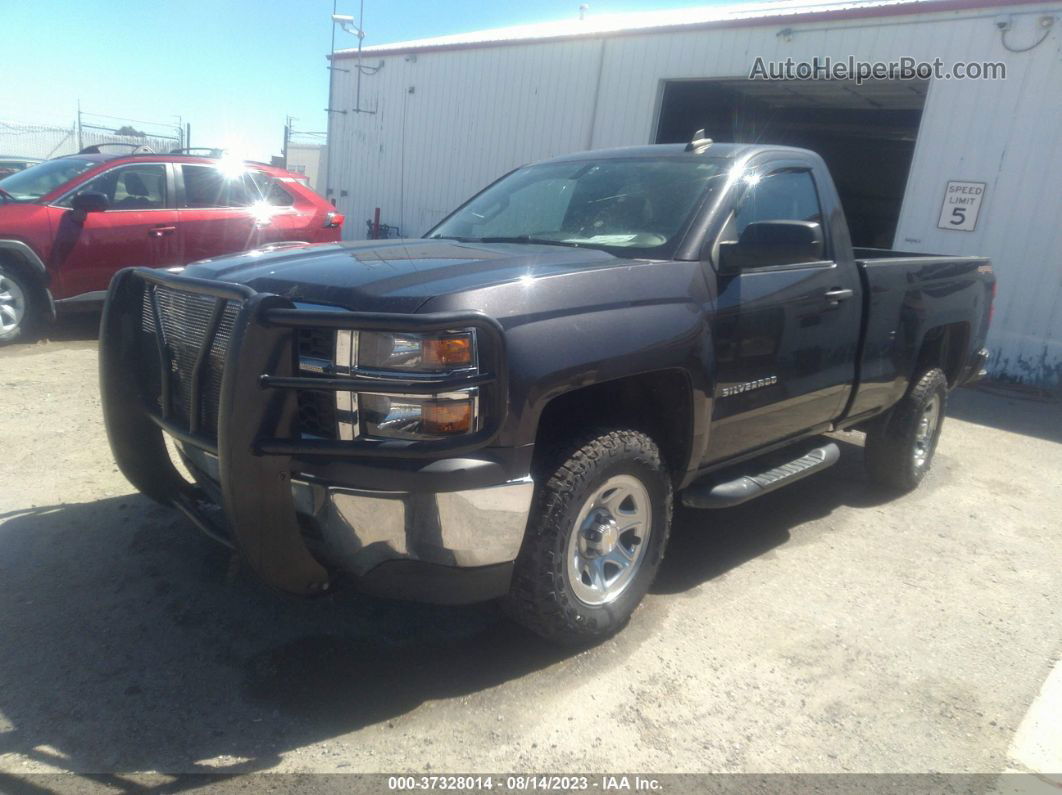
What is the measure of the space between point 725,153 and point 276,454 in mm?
2532

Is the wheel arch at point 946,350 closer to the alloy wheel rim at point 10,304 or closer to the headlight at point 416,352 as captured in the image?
the headlight at point 416,352

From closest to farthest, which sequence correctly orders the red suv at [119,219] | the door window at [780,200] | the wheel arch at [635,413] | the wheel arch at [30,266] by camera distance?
the wheel arch at [635,413] → the door window at [780,200] → the wheel arch at [30,266] → the red suv at [119,219]

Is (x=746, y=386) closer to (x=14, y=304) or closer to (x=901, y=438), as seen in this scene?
(x=901, y=438)

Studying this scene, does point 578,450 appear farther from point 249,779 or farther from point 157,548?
point 157,548

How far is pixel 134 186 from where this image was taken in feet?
25.1

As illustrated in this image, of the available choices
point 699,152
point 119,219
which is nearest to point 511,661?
point 699,152

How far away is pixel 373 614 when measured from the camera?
3.16 meters

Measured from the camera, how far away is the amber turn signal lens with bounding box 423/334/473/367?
7.61 ft

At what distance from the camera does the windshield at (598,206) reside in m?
3.35

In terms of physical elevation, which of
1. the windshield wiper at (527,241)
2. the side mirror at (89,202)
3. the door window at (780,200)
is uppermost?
the door window at (780,200)

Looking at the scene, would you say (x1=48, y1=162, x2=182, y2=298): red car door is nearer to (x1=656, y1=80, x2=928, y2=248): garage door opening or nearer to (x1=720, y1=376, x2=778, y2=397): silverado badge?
(x1=720, y1=376, x2=778, y2=397): silverado badge

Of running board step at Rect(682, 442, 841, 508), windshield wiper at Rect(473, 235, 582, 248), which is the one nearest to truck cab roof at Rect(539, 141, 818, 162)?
windshield wiper at Rect(473, 235, 582, 248)

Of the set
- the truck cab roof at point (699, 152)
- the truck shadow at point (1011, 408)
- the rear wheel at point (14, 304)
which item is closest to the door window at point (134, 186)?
the rear wheel at point (14, 304)

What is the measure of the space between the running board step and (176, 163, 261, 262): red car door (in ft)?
19.1
